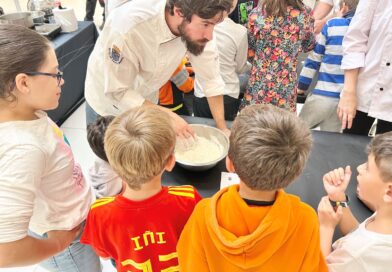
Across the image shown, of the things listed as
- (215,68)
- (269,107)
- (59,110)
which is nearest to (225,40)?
(215,68)

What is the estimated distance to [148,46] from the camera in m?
1.35

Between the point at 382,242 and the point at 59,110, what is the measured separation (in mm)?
2747

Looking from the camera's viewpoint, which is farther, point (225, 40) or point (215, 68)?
point (225, 40)

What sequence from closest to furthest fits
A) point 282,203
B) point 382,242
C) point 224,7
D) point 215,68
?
point 282,203 < point 382,242 < point 224,7 < point 215,68

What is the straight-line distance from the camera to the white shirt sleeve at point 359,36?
154 centimetres

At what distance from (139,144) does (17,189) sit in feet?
1.08

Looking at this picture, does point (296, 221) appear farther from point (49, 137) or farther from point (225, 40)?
A: point (225, 40)

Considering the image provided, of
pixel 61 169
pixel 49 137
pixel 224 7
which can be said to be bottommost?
pixel 61 169

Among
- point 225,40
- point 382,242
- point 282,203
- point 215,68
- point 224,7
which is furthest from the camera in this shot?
point 225,40

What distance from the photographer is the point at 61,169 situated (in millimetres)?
974

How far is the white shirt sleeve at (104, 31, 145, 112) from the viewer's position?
1.29 meters

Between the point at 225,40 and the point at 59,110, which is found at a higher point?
the point at 225,40

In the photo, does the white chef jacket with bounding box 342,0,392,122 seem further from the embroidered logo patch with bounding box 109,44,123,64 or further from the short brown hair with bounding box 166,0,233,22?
the embroidered logo patch with bounding box 109,44,123,64

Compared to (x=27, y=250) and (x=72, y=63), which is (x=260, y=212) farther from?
(x=72, y=63)
